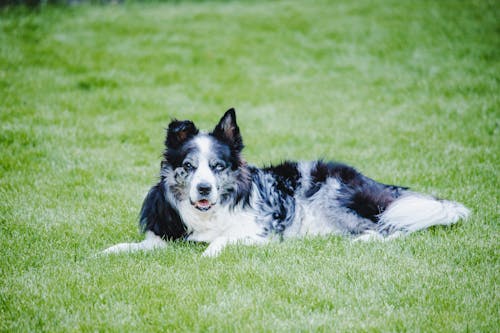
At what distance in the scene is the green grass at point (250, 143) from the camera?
4.18 m

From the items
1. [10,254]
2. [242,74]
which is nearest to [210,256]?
[10,254]

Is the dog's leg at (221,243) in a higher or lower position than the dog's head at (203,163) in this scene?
lower

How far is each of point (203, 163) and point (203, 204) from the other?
41cm

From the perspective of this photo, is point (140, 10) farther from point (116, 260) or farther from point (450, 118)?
point (116, 260)

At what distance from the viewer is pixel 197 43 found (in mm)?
14227

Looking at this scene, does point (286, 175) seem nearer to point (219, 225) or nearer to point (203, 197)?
point (219, 225)

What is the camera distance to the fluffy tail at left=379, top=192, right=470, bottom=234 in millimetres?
5613

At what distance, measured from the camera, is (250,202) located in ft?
18.9

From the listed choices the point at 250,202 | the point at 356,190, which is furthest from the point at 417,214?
the point at 250,202

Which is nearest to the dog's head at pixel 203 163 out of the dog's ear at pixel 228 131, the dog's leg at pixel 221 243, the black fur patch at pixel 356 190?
the dog's ear at pixel 228 131

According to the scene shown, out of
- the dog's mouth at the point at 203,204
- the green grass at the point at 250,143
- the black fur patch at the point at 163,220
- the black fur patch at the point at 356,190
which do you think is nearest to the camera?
the green grass at the point at 250,143

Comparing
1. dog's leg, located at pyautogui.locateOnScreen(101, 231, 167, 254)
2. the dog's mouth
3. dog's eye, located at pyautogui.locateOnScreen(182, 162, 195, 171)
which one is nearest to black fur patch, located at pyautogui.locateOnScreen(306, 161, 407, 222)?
the dog's mouth

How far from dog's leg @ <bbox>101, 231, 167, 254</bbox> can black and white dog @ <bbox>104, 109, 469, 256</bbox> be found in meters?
0.01

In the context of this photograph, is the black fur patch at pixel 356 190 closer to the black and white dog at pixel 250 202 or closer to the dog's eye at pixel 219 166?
the black and white dog at pixel 250 202
